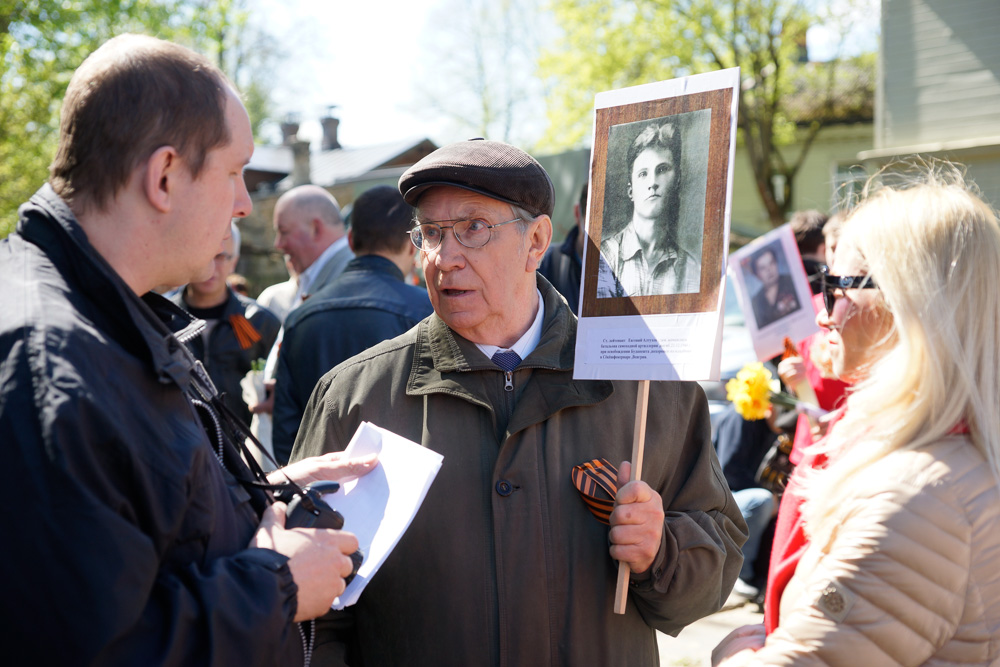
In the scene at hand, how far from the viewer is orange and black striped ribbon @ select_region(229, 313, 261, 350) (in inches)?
193

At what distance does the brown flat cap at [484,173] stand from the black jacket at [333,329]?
1398 millimetres

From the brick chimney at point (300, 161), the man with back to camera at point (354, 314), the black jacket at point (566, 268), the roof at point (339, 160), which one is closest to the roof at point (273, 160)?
the roof at point (339, 160)

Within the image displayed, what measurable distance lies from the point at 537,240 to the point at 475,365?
48cm

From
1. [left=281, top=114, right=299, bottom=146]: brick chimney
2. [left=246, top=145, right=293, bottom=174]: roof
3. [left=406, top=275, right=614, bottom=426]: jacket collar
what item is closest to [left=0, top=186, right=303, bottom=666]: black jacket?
[left=406, top=275, right=614, bottom=426]: jacket collar

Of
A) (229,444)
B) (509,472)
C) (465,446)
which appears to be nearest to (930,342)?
(509,472)

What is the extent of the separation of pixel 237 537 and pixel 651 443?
44.2 inches

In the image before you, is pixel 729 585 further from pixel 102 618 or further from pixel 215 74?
pixel 215 74

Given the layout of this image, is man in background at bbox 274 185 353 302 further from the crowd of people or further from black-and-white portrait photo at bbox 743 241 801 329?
the crowd of people

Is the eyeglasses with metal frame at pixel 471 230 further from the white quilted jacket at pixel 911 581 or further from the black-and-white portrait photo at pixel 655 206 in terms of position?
the white quilted jacket at pixel 911 581

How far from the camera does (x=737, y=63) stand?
21.3 meters

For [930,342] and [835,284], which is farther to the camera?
[835,284]

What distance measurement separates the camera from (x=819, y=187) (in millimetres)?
27812

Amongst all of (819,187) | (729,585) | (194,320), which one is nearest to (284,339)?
(194,320)

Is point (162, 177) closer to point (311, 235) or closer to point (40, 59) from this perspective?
point (311, 235)
